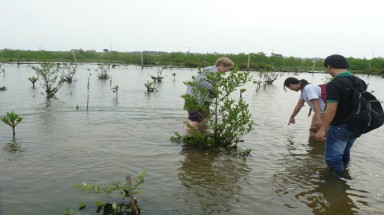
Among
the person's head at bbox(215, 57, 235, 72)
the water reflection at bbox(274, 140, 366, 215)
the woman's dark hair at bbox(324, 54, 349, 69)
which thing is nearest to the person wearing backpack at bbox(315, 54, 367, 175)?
the woman's dark hair at bbox(324, 54, 349, 69)

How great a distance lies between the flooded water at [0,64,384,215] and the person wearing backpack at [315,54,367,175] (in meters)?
0.64

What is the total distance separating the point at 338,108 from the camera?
15.4 feet

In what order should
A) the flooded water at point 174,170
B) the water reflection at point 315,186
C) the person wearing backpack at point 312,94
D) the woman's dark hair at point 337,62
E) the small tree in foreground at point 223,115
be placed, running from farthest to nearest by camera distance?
the person wearing backpack at point 312,94 → the small tree in foreground at point 223,115 → the woman's dark hair at point 337,62 → the water reflection at point 315,186 → the flooded water at point 174,170

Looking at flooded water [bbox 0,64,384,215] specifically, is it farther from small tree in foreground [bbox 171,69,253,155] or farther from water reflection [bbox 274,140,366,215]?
small tree in foreground [bbox 171,69,253,155]

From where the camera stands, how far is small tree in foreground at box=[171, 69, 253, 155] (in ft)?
20.2

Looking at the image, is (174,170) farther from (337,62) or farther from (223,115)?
(337,62)

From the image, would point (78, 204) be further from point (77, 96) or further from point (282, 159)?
point (77, 96)

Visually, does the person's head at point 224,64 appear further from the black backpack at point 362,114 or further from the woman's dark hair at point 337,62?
the black backpack at point 362,114

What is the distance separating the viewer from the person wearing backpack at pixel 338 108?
178 inches

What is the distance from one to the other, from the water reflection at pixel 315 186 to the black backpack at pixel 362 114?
0.96m

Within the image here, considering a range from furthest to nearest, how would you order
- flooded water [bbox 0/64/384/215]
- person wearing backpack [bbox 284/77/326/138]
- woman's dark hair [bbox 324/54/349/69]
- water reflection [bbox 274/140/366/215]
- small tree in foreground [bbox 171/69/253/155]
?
person wearing backpack [bbox 284/77/326/138]
small tree in foreground [bbox 171/69/253/155]
woman's dark hair [bbox 324/54/349/69]
water reflection [bbox 274/140/366/215]
flooded water [bbox 0/64/384/215]

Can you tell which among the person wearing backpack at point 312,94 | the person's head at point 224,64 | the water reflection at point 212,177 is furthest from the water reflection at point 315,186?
the person's head at point 224,64

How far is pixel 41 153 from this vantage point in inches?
241

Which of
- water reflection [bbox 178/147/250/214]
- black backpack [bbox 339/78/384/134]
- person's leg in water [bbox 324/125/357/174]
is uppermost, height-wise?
black backpack [bbox 339/78/384/134]
